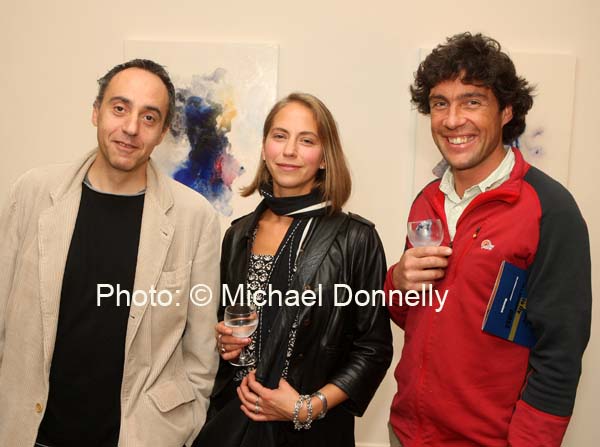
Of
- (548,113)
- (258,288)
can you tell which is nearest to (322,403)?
(258,288)

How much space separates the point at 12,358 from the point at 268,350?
0.92 m

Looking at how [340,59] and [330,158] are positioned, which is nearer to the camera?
[330,158]

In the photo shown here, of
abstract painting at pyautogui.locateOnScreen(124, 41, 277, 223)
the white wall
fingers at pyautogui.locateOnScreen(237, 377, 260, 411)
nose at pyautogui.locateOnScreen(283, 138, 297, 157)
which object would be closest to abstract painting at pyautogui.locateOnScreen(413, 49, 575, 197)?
the white wall

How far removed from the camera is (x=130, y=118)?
185 centimetres

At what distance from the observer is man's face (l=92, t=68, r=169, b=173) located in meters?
1.84

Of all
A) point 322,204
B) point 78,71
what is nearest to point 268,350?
point 322,204

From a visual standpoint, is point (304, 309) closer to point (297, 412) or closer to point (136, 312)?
point (297, 412)

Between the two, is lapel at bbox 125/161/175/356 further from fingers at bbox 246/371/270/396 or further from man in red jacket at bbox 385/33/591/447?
man in red jacket at bbox 385/33/591/447

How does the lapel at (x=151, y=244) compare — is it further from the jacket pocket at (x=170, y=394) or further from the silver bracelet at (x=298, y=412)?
the silver bracelet at (x=298, y=412)

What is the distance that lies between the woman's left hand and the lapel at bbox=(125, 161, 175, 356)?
46cm

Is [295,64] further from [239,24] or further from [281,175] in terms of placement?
[281,175]

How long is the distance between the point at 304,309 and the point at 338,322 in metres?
0.15

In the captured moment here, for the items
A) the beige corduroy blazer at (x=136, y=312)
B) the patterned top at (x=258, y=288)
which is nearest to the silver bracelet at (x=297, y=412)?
the patterned top at (x=258, y=288)

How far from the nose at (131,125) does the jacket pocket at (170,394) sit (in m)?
0.94
